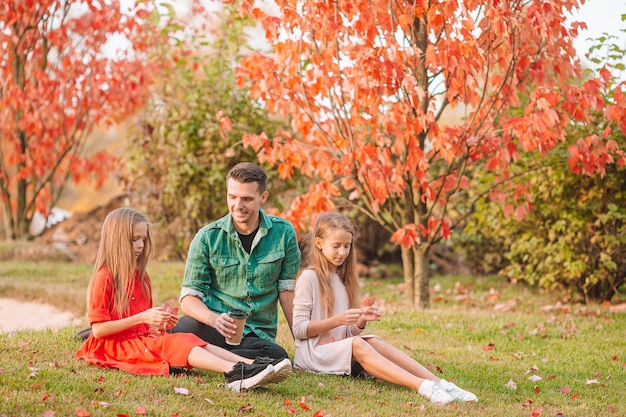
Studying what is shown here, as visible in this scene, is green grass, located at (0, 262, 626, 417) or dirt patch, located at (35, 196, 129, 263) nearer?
green grass, located at (0, 262, 626, 417)

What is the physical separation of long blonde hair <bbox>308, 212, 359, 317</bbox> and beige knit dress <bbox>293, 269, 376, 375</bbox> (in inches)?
1.5

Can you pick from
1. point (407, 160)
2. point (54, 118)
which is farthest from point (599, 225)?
point (54, 118)

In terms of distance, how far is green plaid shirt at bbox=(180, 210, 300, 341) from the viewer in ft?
13.8

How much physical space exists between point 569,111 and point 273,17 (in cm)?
245

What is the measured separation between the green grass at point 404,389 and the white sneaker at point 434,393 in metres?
0.05

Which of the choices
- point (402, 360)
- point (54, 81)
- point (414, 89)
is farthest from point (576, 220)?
point (54, 81)

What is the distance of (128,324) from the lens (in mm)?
3783

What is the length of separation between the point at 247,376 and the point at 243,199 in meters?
0.95

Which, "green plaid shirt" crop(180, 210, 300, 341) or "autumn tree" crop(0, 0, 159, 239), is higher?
"autumn tree" crop(0, 0, 159, 239)

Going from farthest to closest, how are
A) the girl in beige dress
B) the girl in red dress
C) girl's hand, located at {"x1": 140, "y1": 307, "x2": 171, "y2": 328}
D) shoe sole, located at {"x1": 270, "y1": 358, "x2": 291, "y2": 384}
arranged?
the girl in beige dress → the girl in red dress → girl's hand, located at {"x1": 140, "y1": 307, "x2": 171, "y2": 328} → shoe sole, located at {"x1": 270, "y1": 358, "x2": 291, "y2": 384}

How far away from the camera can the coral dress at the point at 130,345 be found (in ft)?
12.7

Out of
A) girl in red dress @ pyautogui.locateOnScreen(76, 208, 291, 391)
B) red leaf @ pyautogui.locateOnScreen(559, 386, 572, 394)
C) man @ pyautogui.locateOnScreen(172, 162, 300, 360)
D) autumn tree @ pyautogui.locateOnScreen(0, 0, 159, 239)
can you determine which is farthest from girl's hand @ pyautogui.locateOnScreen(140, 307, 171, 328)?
autumn tree @ pyautogui.locateOnScreen(0, 0, 159, 239)

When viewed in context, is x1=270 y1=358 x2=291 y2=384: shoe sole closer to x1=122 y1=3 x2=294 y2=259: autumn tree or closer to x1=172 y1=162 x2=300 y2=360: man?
x1=172 y1=162 x2=300 y2=360: man

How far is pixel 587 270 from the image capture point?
748 centimetres
